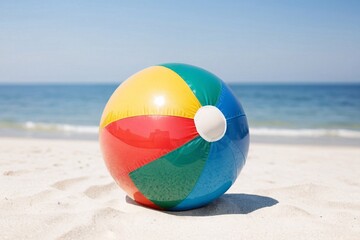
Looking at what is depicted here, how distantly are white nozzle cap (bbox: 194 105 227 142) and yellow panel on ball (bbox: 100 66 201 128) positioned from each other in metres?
0.07

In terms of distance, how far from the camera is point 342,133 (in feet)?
41.9

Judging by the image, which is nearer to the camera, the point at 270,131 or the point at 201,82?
the point at 201,82

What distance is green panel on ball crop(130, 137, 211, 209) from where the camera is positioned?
328 cm

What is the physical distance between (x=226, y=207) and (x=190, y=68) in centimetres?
139

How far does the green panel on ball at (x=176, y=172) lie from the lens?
129 inches

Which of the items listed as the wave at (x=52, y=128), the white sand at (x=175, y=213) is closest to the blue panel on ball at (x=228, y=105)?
the white sand at (x=175, y=213)

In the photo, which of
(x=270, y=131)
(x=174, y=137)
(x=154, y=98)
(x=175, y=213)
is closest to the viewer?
(x=174, y=137)

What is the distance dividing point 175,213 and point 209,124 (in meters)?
0.94

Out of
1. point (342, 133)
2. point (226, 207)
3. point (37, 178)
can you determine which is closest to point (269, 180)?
point (226, 207)

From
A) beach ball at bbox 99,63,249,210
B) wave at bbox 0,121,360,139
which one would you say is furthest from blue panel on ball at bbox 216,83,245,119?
wave at bbox 0,121,360,139

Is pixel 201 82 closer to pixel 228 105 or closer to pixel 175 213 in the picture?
pixel 228 105

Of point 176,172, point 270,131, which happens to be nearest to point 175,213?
point 176,172

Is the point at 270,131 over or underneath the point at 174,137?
underneath

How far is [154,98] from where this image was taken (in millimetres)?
3385
